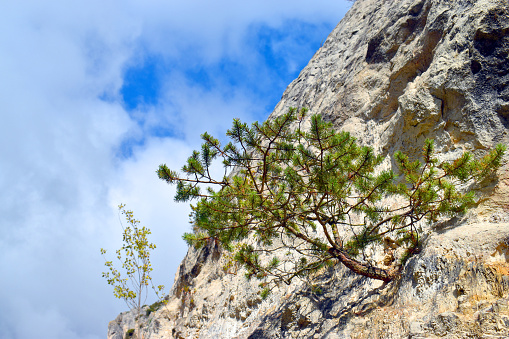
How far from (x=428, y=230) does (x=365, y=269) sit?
138 cm

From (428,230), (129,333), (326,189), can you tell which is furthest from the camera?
(129,333)

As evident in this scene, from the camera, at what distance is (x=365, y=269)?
23.5ft

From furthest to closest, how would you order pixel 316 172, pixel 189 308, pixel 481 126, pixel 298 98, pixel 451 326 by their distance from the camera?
pixel 298 98
pixel 189 308
pixel 481 126
pixel 316 172
pixel 451 326

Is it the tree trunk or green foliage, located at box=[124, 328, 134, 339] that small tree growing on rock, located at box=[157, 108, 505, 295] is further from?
green foliage, located at box=[124, 328, 134, 339]

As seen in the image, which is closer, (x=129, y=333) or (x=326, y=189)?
(x=326, y=189)

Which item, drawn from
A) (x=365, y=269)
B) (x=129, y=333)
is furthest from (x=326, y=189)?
(x=129, y=333)

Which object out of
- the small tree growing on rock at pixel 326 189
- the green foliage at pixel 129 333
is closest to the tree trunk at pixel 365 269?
the small tree growing on rock at pixel 326 189

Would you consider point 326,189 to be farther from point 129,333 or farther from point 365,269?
point 129,333

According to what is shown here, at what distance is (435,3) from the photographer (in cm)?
1080

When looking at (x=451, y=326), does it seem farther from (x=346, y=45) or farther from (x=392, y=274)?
(x=346, y=45)

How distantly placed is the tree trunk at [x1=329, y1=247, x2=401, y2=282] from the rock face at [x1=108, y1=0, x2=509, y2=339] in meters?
0.18

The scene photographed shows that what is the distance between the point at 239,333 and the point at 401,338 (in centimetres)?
585

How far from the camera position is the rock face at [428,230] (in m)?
5.38

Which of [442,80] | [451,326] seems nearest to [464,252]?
[451,326]
